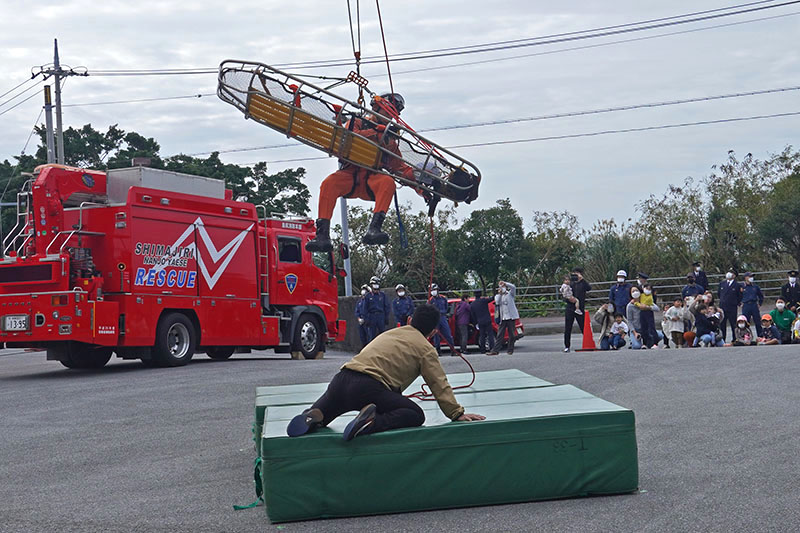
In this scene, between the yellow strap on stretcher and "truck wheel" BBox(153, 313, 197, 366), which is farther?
"truck wheel" BBox(153, 313, 197, 366)

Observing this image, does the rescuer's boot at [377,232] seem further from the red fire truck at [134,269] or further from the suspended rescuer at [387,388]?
the red fire truck at [134,269]

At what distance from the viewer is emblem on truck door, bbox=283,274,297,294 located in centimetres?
2142

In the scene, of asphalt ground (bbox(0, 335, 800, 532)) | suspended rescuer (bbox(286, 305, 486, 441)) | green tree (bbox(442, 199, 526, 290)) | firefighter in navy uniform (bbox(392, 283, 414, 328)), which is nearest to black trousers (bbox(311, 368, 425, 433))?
suspended rescuer (bbox(286, 305, 486, 441))

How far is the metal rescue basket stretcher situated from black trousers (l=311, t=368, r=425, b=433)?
2.74 m

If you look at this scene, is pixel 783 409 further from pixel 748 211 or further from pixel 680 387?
pixel 748 211

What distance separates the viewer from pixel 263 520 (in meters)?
6.99

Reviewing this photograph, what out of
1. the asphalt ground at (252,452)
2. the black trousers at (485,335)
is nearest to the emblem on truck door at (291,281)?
the asphalt ground at (252,452)

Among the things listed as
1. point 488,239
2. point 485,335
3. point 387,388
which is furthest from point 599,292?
point 387,388

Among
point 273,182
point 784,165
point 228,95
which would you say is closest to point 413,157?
point 228,95

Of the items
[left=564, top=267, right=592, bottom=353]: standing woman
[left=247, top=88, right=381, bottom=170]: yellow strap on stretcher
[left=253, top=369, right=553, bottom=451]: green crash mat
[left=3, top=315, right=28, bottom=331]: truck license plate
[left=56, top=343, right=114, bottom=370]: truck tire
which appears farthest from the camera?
[left=564, top=267, right=592, bottom=353]: standing woman

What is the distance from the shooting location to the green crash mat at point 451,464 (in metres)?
6.93

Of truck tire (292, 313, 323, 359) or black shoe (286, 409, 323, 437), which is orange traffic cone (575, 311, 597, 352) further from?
black shoe (286, 409, 323, 437)

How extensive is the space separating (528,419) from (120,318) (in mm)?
11944

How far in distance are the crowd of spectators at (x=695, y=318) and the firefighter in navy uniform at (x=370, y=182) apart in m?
11.3
